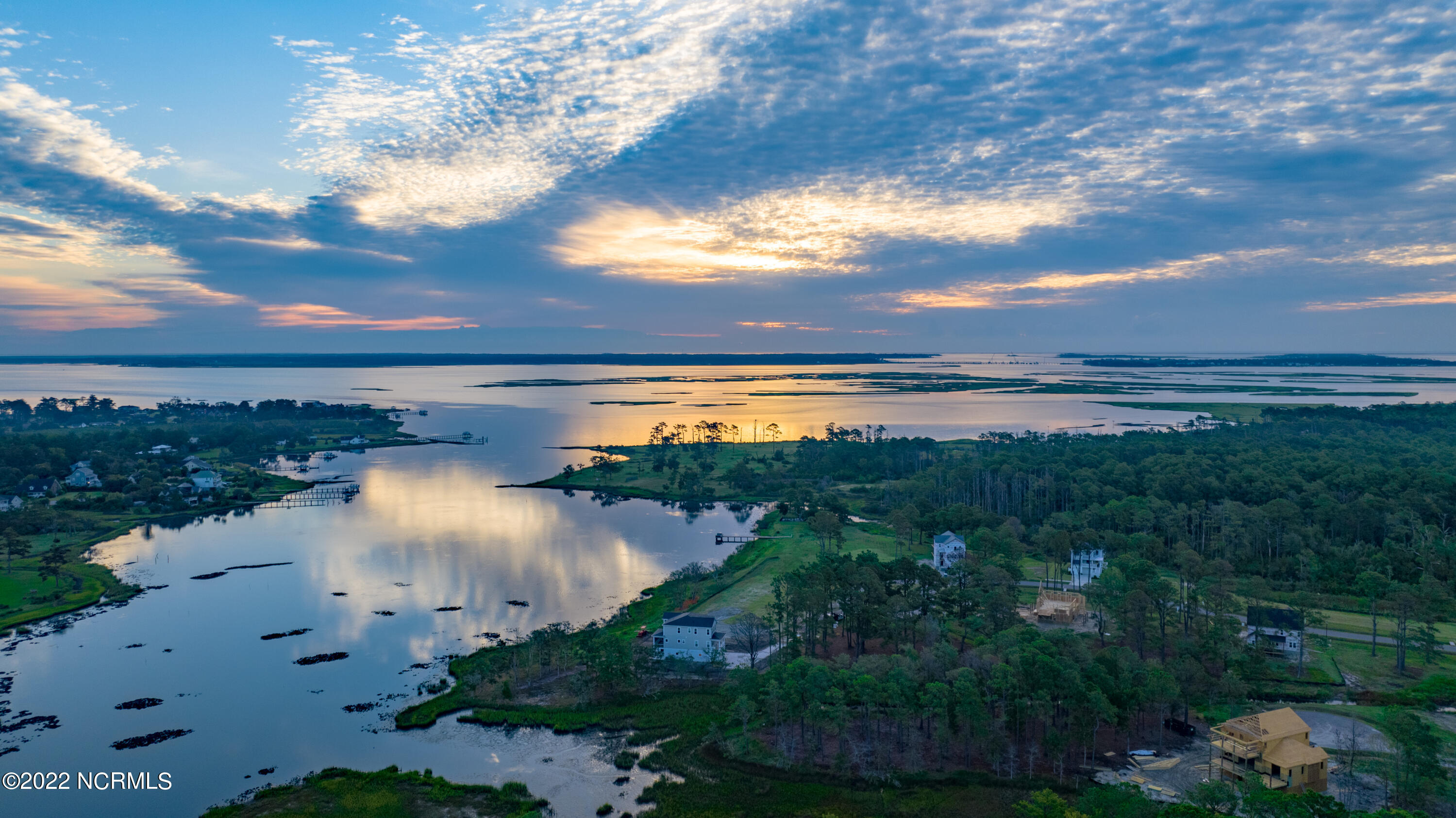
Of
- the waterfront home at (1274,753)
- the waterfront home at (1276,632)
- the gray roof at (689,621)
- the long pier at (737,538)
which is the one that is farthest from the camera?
the long pier at (737,538)

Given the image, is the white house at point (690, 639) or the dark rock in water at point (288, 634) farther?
the dark rock in water at point (288, 634)

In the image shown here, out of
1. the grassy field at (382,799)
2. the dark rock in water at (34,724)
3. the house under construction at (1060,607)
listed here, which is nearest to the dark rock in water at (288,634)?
the dark rock in water at (34,724)

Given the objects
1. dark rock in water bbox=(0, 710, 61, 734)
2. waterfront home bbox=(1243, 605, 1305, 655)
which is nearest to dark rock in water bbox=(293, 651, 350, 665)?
dark rock in water bbox=(0, 710, 61, 734)

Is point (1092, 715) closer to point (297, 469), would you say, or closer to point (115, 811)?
point (115, 811)

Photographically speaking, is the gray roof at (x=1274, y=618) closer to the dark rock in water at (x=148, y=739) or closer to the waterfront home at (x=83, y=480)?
the dark rock in water at (x=148, y=739)

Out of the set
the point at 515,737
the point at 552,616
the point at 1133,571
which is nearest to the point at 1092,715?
the point at 1133,571

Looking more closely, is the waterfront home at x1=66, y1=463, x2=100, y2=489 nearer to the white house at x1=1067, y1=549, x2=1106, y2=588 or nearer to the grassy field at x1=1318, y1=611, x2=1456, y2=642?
the white house at x1=1067, y1=549, x2=1106, y2=588
